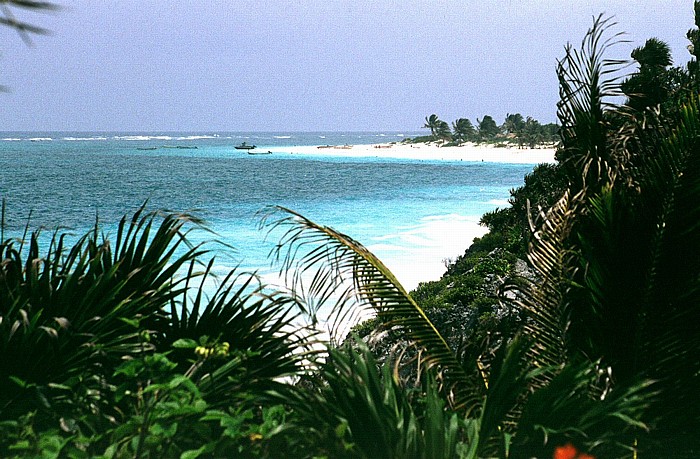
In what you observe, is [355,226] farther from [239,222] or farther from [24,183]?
[24,183]

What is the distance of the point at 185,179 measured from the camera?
68.1 metres

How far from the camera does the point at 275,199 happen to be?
5006cm

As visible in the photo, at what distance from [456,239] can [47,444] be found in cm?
2523

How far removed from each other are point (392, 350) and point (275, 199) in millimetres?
47223

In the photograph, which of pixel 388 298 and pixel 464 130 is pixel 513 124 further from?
pixel 388 298

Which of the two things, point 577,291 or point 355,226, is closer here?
point 577,291

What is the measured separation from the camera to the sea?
25.7 metres

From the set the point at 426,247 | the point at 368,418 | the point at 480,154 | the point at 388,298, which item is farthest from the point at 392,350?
the point at 480,154

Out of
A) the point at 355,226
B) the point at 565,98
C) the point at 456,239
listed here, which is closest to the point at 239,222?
the point at 355,226

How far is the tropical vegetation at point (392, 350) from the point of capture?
241 centimetres

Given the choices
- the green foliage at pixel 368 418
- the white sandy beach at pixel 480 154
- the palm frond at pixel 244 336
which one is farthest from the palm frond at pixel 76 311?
the white sandy beach at pixel 480 154

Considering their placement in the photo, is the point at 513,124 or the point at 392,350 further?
→ the point at 513,124

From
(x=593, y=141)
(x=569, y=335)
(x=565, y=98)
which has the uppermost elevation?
(x=565, y=98)

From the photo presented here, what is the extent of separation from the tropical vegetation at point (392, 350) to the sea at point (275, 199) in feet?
25.6
